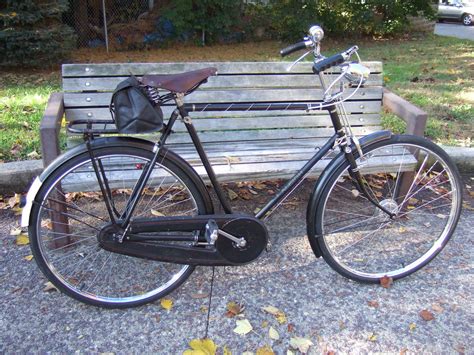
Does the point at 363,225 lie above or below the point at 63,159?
below

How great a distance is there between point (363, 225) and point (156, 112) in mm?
1609

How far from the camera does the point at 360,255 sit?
3.04 m

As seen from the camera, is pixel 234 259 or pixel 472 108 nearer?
pixel 234 259

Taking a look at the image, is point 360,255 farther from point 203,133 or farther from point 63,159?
point 63,159

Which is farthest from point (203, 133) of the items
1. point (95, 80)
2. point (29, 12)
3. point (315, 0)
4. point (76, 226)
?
point (315, 0)

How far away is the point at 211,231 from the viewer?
241 cm

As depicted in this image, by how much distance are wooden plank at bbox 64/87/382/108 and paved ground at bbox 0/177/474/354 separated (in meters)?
1.00

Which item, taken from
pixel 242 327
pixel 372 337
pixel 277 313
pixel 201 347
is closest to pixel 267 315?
pixel 277 313

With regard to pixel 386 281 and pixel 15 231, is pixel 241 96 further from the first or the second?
pixel 15 231

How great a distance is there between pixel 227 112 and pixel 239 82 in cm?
23

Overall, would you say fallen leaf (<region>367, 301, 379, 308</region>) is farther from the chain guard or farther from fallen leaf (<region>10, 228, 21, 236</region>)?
fallen leaf (<region>10, 228, 21, 236</region>)

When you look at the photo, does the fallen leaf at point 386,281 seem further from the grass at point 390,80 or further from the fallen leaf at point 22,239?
the fallen leaf at point 22,239

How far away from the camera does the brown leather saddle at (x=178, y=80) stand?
2.19 m

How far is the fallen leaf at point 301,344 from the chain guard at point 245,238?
0.47 m
